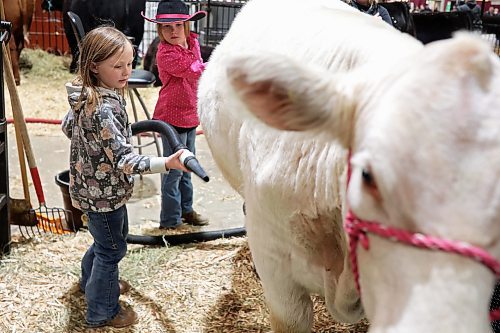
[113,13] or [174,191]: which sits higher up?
[113,13]

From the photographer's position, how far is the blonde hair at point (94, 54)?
97.8 inches

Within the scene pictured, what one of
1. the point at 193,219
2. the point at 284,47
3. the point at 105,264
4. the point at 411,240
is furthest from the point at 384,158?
the point at 193,219

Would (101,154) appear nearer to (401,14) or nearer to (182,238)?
(182,238)

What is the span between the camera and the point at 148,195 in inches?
178

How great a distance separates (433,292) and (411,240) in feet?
0.33

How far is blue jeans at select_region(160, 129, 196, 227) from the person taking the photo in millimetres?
3688

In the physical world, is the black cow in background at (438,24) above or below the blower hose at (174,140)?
above

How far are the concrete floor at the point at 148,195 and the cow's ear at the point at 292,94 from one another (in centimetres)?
262

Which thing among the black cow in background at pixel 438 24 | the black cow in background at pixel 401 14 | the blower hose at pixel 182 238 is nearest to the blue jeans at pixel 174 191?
the blower hose at pixel 182 238

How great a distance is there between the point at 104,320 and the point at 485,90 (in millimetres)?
2118

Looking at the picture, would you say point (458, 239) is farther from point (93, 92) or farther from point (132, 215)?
point (132, 215)

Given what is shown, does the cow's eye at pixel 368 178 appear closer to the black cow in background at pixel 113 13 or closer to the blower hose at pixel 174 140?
the blower hose at pixel 174 140

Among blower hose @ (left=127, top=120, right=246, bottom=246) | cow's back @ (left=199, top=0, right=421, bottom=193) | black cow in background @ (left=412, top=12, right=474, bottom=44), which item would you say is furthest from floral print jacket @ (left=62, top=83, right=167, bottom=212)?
black cow in background @ (left=412, top=12, right=474, bottom=44)

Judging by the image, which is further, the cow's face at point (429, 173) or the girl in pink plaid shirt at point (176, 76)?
the girl in pink plaid shirt at point (176, 76)
